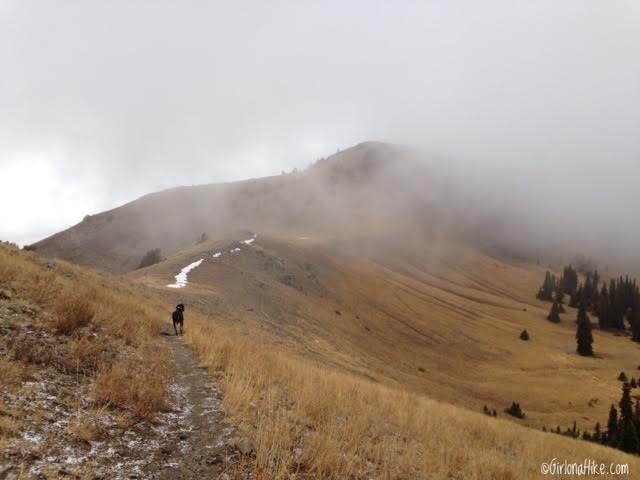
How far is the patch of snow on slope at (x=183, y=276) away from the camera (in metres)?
35.2

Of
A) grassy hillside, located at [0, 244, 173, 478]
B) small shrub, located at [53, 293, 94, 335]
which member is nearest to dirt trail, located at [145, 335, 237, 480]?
grassy hillside, located at [0, 244, 173, 478]

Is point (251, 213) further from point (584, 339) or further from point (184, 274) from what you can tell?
point (584, 339)

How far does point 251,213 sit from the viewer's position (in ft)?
466

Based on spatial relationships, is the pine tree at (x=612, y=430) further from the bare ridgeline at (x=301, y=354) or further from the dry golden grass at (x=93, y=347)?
the dry golden grass at (x=93, y=347)

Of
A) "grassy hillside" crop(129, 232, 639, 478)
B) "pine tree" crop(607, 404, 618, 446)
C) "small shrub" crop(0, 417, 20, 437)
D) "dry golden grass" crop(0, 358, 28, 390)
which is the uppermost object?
"dry golden grass" crop(0, 358, 28, 390)

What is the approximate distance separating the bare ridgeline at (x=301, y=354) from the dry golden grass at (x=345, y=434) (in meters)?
0.05

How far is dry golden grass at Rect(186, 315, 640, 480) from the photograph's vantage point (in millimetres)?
5383

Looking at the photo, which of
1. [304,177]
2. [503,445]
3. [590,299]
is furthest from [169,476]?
[304,177]

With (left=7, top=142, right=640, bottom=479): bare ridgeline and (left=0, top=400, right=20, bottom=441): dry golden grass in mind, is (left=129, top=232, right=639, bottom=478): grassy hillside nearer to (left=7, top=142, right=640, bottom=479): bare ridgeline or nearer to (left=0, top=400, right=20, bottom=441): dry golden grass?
(left=7, top=142, right=640, bottom=479): bare ridgeline

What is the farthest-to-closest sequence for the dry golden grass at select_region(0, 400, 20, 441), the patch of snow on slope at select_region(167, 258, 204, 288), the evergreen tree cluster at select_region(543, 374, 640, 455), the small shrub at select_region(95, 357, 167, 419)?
the patch of snow on slope at select_region(167, 258, 204, 288) < the evergreen tree cluster at select_region(543, 374, 640, 455) < the small shrub at select_region(95, 357, 167, 419) < the dry golden grass at select_region(0, 400, 20, 441)

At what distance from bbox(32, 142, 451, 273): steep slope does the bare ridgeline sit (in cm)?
110

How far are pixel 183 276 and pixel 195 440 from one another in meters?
36.1

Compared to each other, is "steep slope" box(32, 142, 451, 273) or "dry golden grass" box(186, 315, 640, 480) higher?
"steep slope" box(32, 142, 451, 273)

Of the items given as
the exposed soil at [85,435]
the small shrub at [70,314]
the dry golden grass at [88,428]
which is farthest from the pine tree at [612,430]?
the dry golden grass at [88,428]
